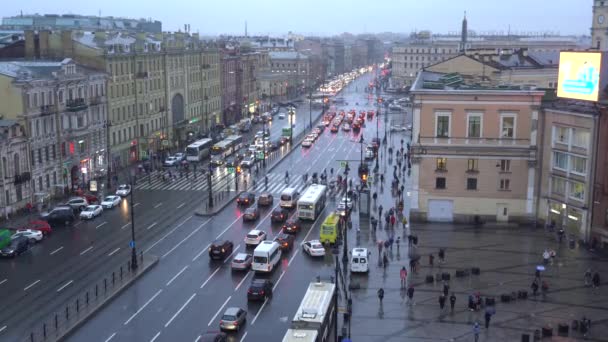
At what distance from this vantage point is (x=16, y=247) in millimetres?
46812

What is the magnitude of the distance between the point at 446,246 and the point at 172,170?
40410 millimetres

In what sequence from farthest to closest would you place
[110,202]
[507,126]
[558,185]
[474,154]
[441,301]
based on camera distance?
1. [110,202]
2. [474,154]
3. [507,126]
4. [558,185]
5. [441,301]

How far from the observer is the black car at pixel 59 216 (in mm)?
55031

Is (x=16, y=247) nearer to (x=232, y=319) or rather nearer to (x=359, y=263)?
(x=232, y=319)

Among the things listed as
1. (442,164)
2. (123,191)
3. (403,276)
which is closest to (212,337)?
(403,276)

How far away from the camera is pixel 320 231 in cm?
5084

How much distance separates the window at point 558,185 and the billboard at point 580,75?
20.1ft

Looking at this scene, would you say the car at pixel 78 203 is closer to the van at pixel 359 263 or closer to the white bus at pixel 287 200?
the white bus at pixel 287 200

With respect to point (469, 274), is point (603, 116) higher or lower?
higher

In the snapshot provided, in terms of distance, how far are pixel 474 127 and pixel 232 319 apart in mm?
29471

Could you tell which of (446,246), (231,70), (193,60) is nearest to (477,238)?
(446,246)

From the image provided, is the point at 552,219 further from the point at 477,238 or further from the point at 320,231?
the point at 320,231

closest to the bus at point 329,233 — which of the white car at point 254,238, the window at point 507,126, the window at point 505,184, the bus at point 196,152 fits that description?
the white car at point 254,238

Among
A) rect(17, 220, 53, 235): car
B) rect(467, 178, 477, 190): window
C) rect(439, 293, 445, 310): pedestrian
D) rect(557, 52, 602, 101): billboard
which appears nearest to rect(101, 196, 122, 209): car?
rect(17, 220, 53, 235): car
